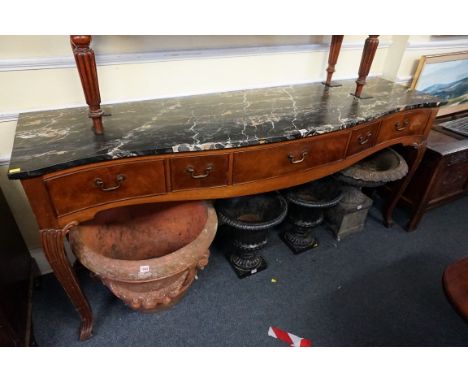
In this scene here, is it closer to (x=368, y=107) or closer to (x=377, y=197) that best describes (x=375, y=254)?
(x=377, y=197)

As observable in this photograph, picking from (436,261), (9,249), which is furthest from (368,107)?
(9,249)

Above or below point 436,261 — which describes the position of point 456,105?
above

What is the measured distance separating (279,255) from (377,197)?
109 cm

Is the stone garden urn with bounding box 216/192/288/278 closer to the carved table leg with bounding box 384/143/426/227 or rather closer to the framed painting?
the carved table leg with bounding box 384/143/426/227

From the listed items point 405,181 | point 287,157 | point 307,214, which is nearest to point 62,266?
point 287,157

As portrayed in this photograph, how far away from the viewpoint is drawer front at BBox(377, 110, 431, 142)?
1604 mm

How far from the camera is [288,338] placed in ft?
4.78

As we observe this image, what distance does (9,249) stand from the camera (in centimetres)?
130

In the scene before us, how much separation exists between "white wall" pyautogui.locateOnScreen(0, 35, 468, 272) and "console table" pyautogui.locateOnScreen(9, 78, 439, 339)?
2.6 inches

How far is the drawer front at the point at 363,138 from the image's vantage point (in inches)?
57.5

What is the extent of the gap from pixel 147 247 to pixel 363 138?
1212mm

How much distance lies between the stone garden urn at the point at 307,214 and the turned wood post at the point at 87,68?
106 centimetres
